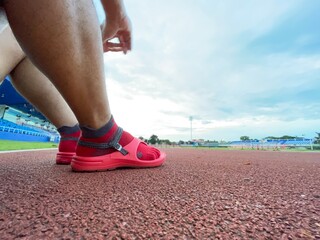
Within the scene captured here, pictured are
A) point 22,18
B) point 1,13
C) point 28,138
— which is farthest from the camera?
point 28,138

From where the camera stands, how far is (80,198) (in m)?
0.66

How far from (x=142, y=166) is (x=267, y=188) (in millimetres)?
644

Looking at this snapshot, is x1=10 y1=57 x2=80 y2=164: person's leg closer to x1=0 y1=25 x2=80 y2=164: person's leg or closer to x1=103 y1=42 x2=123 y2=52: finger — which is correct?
x1=0 y1=25 x2=80 y2=164: person's leg

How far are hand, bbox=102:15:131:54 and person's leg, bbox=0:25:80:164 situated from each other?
0.48m

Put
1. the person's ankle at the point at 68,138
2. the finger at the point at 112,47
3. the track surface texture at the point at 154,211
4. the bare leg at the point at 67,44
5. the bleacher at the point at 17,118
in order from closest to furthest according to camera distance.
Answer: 1. the track surface texture at the point at 154,211
2. the bare leg at the point at 67,44
3. the person's ankle at the point at 68,138
4. the finger at the point at 112,47
5. the bleacher at the point at 17,118

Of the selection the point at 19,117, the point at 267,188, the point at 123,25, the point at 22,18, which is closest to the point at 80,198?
the point at 22,18

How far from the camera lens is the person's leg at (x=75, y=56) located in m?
0.62

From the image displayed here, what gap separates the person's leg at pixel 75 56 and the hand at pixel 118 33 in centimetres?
51

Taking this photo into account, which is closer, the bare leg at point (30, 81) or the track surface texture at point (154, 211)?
the track surface texture at point (154, 211)

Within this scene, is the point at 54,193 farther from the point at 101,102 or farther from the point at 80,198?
the point at 101,102

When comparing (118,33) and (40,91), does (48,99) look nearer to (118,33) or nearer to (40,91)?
(40,91)

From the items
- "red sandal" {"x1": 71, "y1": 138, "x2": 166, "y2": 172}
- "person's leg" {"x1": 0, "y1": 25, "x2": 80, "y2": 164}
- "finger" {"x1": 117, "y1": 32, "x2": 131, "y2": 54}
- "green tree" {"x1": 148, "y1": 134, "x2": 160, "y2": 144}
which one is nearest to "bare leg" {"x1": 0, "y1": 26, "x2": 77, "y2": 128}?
"person's leg" {"x1": 0, "y1": 25, "x2": 80, "y2": 164}

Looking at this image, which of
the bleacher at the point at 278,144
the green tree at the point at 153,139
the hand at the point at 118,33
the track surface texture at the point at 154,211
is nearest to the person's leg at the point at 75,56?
the track surface texture at the point at 154,211

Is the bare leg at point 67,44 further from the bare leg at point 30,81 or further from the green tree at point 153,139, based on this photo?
the green tree at point 153,139
